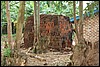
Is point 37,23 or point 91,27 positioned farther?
point 91,27

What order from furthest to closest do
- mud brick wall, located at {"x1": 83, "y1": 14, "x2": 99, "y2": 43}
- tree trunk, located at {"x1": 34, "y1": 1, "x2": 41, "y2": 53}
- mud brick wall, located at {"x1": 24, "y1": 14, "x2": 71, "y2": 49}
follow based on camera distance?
mud brick wall, located at {"x1": 83, "y1": 14, "x2": 99, "y2": 43} < mud brick wall, located at {"x1": 24, "y1": 14, "x2": 71, "y2": 49} < tree trunk, located at {"x1": 34, "y1": 1, "x2": 41, "y2": 53}

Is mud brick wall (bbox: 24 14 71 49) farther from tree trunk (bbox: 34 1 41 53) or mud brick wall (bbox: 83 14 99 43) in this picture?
mud brick wall (bbox: 83 14 99 43)

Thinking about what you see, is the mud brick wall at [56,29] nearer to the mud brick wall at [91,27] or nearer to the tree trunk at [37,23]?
the tree trunk at [37,23]

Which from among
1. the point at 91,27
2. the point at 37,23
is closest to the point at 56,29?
the point at 37,23

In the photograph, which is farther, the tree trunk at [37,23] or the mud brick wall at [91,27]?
the mud brick wall at [91,27]

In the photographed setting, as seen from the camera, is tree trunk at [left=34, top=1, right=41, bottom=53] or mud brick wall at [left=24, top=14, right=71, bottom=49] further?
mud brick wall at [left=24, top=14, right=71, bottom=49]

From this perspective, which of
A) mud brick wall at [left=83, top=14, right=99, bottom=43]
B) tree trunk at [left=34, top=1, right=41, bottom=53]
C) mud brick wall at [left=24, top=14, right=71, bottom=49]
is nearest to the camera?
tree trunk at [left=34, top=1, right=41, bottom=53]

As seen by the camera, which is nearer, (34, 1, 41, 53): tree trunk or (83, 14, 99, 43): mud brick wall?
(34, 1, 41, 53): tree trunk

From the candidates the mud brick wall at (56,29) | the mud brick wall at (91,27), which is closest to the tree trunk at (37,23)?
the mud brick wall at (56,29)

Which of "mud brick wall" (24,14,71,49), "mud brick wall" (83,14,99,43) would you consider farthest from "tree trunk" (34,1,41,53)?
"mud brick wall" (83,14,99,43)

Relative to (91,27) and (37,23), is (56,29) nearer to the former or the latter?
(37,23)

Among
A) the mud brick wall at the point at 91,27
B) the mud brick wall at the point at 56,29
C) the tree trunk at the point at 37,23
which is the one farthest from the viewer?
the mud brick wall at the point at 91,27

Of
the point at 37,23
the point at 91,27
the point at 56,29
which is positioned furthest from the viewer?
the point at 91,27

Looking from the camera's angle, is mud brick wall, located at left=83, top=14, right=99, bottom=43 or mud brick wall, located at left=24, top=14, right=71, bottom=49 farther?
mud brick wall, located at left=83, top=14, right=99, bottom=43
